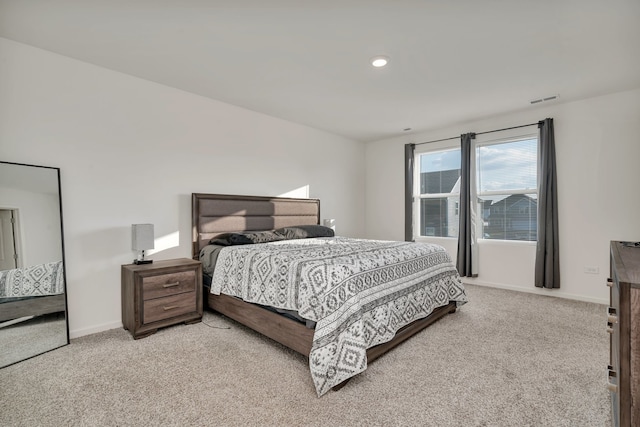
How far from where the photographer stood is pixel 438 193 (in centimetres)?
505

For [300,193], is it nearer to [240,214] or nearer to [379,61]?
[240,214]

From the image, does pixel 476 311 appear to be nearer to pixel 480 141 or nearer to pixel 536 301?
pixel 536 301

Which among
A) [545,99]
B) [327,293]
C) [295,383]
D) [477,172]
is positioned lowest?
[295,383]

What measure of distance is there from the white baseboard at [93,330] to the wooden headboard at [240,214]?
976 millimetres

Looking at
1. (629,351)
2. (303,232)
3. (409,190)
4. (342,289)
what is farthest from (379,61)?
(409,190)

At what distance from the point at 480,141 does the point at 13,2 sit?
16.8ft

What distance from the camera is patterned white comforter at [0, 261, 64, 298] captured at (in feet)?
7.23

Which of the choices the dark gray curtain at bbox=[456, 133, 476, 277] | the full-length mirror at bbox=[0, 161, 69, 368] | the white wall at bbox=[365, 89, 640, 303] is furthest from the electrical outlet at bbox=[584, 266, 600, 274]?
the full-length mirror at bbox=[0, 161, 69, 368]

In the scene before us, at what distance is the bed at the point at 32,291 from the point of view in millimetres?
2195

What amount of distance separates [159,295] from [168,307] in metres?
0.15

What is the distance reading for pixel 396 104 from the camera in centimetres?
377

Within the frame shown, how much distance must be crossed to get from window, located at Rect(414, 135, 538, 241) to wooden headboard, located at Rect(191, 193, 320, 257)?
212 centimetres

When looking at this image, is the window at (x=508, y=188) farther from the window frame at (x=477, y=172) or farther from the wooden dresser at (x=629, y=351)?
the wooden dresser at (x=629, y=351)

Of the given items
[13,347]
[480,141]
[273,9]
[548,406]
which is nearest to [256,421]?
[548,406]
